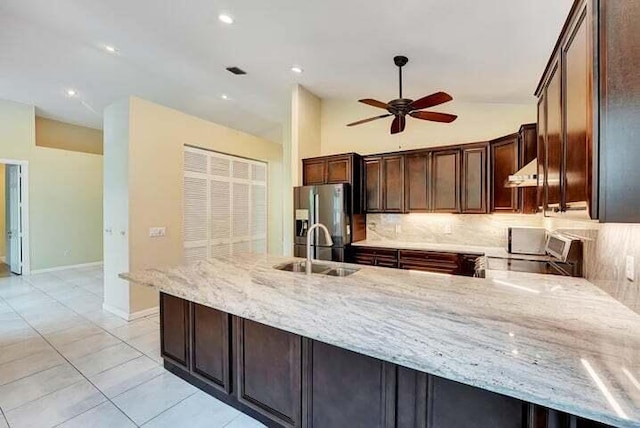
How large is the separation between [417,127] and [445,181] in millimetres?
1054

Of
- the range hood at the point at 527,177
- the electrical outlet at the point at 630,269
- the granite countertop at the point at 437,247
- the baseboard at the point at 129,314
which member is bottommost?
the baseboard at the point at 129,314

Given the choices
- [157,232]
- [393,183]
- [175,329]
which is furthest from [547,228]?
[157,232]

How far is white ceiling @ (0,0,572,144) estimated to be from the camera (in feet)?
7.93

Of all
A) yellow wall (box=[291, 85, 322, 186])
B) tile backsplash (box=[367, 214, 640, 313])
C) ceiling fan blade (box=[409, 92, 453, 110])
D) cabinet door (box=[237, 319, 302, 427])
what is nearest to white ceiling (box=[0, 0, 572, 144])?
yellow wall (box=[291, 85, 322, 186])

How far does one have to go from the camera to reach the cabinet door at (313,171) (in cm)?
478

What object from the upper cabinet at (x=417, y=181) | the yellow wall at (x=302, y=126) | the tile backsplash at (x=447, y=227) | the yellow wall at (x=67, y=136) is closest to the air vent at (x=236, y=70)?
the yellow wall at (x=302, y=126)

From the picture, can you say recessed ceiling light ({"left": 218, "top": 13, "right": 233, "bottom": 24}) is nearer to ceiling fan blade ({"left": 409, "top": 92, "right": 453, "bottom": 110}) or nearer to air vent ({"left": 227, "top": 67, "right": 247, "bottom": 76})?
air vent ({"left": 227, "top": 67, "right": 247, "bottom": 76})

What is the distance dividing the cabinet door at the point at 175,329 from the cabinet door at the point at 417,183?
3.29 m

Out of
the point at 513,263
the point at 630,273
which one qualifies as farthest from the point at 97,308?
the point at 630,273

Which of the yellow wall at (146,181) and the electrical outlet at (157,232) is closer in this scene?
the yellow wall at (146,181)

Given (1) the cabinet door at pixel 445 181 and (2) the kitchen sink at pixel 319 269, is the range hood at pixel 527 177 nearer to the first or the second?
(1) the cabinet door at pixel 445 181

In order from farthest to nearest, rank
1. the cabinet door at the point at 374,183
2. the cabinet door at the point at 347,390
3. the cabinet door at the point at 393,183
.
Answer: the cabinet door at the point at 374,183 → the cabinet door at the point at 393,183 → the cabinet door at the point at 347,390

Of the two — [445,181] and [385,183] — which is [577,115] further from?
[385,183]

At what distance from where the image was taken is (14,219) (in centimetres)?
634
